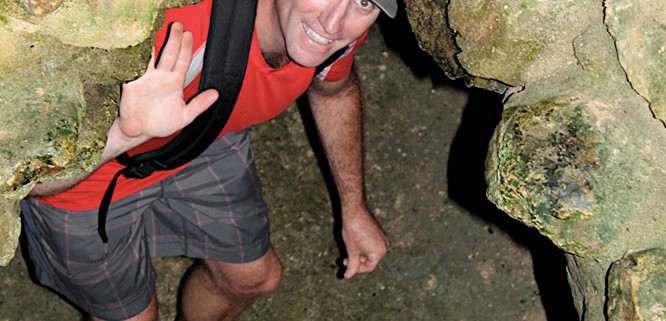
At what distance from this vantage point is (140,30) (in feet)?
4.83

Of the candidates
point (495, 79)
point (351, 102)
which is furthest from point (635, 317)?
point (351, 102)

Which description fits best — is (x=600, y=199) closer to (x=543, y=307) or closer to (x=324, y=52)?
(x=324, y=52)

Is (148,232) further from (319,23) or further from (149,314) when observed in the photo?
(319,23)

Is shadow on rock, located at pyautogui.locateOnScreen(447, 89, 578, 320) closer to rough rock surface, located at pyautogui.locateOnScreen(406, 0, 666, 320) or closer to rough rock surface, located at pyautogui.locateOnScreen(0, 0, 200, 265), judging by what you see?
rough rock surface, located at pyautogui.locateOnScreen(406, 0, 666, 320)

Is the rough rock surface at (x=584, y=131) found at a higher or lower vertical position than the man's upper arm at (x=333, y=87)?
higher

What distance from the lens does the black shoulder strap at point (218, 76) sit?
73.6 inches

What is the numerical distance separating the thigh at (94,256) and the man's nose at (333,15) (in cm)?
81

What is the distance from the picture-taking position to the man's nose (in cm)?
197

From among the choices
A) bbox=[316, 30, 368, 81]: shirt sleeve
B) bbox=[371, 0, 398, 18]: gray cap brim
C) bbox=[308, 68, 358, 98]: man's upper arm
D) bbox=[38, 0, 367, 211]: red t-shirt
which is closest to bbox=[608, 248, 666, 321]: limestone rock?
bbox=[371, 0, 398, 18]: gray cap brim

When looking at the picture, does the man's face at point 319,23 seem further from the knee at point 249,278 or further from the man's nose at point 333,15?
the knee at point 249,278

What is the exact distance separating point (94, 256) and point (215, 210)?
1.25 feet

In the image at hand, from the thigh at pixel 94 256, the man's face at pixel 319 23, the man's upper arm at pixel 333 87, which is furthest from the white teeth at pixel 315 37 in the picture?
the thigh at pixel 94 256

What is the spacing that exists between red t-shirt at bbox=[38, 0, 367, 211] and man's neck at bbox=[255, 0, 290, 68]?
3 cm

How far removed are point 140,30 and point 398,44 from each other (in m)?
1.92
